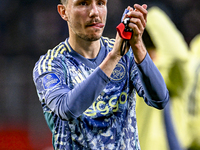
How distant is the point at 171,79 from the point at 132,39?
1406mm

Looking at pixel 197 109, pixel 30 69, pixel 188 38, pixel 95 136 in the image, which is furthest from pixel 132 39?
pixel 188 38

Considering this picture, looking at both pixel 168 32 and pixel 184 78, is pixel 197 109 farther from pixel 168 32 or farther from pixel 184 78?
pixel 168 32

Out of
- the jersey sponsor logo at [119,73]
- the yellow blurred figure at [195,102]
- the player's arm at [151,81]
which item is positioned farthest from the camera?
the yellow blurred figure at [195,102]

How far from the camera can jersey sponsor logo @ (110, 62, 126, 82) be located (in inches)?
58.6

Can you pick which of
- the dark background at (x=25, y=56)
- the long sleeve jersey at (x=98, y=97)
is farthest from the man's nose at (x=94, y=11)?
the dark background at (x=25, y=56)

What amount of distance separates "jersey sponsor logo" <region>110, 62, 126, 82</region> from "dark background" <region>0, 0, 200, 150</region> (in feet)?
12.4

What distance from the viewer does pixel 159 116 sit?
98.1 inches

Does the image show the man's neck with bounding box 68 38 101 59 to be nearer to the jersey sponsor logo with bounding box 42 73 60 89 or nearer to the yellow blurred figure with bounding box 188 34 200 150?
the jersey sponsor logo with bounding box 42 73 60 89

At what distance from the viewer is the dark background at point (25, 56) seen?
17.1 feet

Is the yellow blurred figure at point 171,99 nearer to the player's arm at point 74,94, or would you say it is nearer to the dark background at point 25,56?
the player's arm at point 74,94

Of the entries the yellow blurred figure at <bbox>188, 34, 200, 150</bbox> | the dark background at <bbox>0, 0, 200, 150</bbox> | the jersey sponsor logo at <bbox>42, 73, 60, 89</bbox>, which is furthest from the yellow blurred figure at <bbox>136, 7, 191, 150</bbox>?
the dark background at <bbox>0, 0, 200, 150</bbox>

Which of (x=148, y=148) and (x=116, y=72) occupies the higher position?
(x=116, y=72)

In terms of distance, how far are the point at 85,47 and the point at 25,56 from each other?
4.06 m

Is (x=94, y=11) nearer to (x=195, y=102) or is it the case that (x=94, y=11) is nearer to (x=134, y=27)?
(x=134, y=27)
